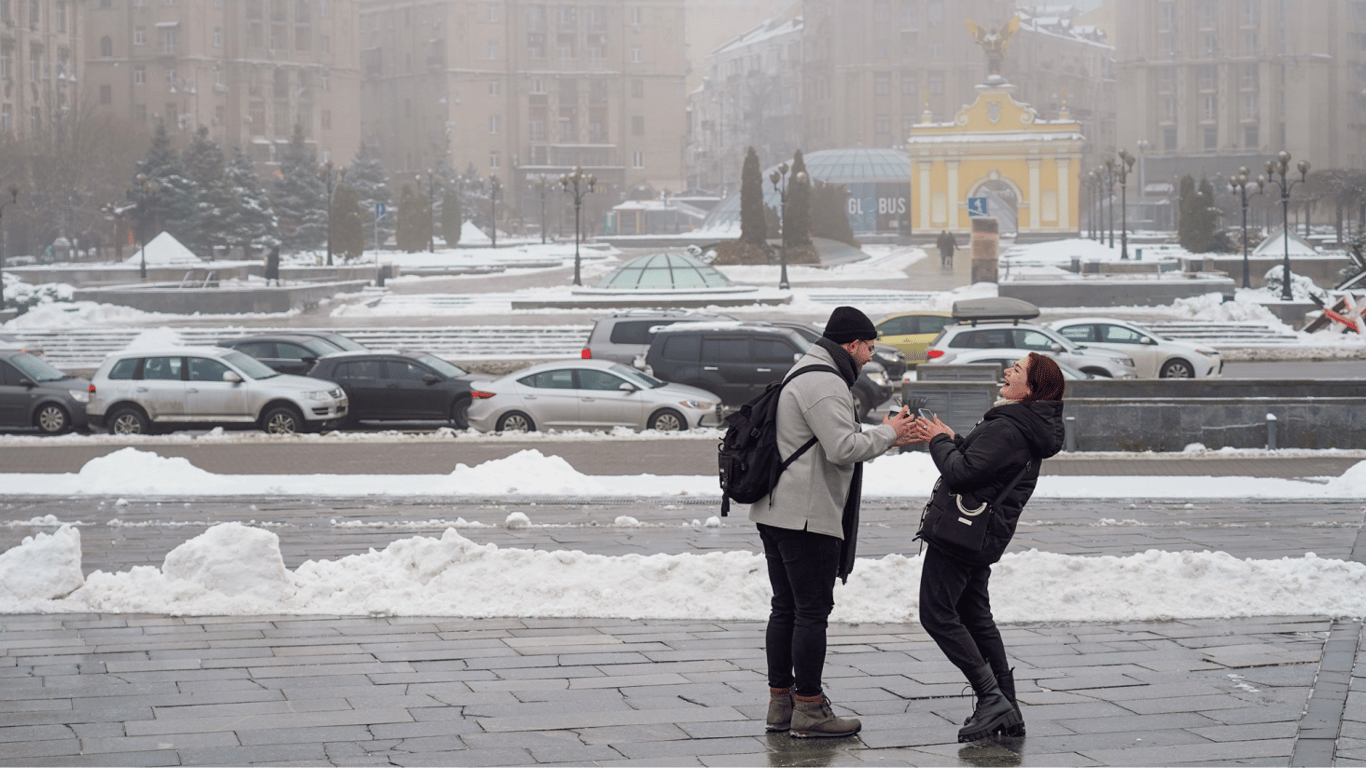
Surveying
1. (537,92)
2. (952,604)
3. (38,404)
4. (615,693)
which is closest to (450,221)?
(537,92)

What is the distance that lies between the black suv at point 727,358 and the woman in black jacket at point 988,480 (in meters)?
16.5

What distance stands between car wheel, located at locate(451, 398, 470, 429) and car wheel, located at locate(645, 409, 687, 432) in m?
2.90

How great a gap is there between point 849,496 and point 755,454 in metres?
→ 0.44

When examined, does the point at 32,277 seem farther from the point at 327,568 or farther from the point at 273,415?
the point at 327,568

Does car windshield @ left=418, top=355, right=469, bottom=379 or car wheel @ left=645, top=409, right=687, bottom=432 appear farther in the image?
car windshield @ left=418, top=355, right=469, bottom=379

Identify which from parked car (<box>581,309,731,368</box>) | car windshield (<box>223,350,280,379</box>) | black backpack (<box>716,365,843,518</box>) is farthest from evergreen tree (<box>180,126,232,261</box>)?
black backpack (<box>716,365,843,518</box>)

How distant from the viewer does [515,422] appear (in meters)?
20.6

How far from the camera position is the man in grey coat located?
18.9 ft

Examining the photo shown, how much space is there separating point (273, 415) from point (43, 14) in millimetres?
85891

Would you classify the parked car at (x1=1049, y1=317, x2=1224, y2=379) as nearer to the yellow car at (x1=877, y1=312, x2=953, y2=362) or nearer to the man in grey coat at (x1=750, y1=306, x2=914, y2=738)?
the yellow car at (x1=877, y1=312, x2=953, y2=362)

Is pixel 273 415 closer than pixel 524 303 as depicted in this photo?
Yes

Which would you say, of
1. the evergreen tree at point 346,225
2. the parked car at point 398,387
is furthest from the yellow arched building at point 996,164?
the parked car at point 398,387

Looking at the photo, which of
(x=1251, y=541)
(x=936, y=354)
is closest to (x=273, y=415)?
(x=936, y=354)

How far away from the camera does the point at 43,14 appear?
313 ft
